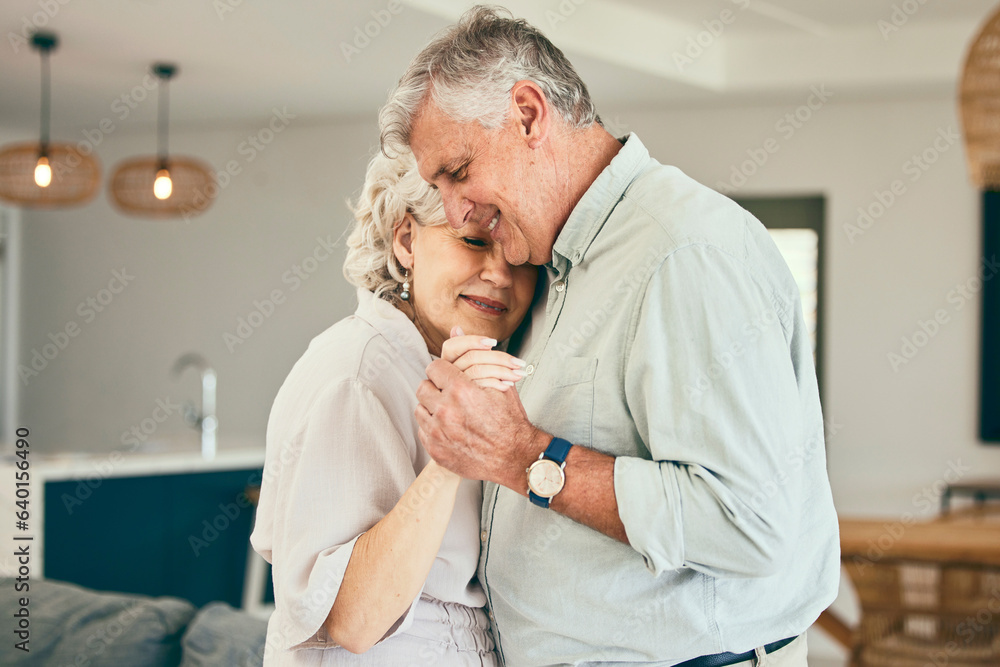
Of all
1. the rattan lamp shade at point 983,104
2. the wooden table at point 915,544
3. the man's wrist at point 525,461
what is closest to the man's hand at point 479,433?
the man's wrist at point 525,461

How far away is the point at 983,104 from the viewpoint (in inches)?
68.0

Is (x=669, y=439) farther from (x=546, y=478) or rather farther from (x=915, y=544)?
(x=915, y=544)

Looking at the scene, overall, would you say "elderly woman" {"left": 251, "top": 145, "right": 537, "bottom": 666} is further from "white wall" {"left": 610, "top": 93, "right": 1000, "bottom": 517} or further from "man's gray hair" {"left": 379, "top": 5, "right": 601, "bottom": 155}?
"white wall" {"left": 610, "top": 93, "right": 1000, "bottom": 517}

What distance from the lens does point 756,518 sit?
966mm

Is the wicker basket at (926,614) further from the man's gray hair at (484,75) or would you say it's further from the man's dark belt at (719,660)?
the man's gray hair at (484,75)

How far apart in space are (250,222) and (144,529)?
2.55 metres

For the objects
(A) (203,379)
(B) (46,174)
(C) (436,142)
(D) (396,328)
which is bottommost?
(A) (203,379)

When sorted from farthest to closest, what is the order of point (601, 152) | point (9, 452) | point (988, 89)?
point (9, 452)
point (988, 89)
point (601, 152)

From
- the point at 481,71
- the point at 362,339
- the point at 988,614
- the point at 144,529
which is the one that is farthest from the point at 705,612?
the point at 144,529

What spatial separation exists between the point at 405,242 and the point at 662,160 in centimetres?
433

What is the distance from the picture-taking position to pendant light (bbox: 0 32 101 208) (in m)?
3.85

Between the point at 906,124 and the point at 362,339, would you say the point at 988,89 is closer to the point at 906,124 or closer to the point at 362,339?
the point at 362,339

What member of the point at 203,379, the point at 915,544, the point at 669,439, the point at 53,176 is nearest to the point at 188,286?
the point at 203,379

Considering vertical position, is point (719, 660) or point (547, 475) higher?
point (547, 475)
